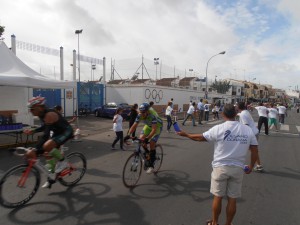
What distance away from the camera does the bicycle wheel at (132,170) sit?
18.2ft

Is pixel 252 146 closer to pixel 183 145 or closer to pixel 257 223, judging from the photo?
pixel 257 223

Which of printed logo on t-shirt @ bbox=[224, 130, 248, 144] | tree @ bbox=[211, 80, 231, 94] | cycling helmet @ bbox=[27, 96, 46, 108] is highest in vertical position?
tree @ bbox=[211, 80, 231, 94]

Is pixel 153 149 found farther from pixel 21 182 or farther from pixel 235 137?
pixel 235 137

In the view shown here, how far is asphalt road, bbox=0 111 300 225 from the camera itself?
13.9ft

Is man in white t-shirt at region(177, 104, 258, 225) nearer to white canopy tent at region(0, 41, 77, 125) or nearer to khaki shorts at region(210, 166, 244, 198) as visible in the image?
khaki shorts at region(210, 166, 244, 198)

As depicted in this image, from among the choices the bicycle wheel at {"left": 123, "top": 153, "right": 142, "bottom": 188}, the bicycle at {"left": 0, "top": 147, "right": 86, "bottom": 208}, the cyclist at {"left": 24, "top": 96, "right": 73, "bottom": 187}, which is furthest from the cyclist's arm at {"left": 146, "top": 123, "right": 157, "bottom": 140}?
the bicycle at {"left": 0, "top": 147, "right": 86, "bottom": 208}

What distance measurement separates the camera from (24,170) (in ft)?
15.1

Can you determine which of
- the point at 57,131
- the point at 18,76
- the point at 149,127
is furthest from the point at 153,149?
the point at 18,76

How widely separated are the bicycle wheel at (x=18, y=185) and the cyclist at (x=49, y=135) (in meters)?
0.30

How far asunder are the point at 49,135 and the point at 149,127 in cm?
236

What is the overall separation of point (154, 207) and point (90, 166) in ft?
10.3

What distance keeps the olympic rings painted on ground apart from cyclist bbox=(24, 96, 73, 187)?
25.0 meters

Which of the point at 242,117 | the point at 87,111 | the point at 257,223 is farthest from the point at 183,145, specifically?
→ the point at 87,111

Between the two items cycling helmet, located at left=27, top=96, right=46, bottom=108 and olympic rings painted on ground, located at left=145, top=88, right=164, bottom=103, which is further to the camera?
olympic rings painted on ground, located at left=145, top=88, right=164, bottom=103
